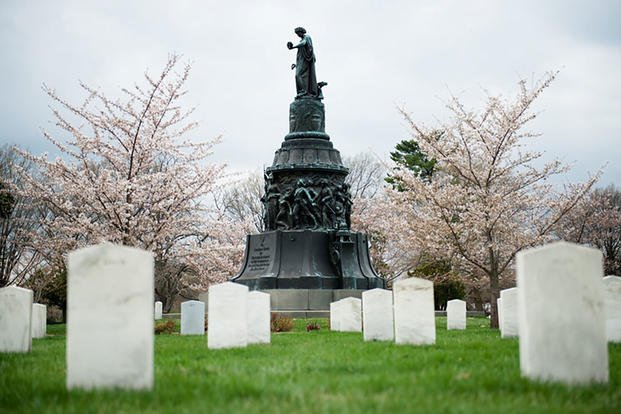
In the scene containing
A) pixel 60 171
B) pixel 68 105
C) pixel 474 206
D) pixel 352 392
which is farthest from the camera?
pixel 68 105

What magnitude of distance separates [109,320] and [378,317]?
7079mm

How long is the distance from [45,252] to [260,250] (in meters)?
7.97

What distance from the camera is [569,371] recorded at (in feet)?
21.5

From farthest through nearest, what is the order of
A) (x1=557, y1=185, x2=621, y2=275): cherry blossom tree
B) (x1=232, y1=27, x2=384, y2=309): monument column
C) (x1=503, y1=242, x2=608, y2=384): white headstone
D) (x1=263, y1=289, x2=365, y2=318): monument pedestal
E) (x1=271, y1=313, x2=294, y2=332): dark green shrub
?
(x1=557, y1=185, x2=621, y2=275): cherry blossom tree, (x1=232, y1=27, x2=384, y2=309): monument column, (x1=263, y1=289, x2=365, y2=318): monument pedestal, (x1=271, y1=313, x2=294, y2=332): dark green shrub, (x1=503, y1=242, x2=608, y2=384): white headstone

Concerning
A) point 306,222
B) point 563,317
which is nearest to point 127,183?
point 306,222

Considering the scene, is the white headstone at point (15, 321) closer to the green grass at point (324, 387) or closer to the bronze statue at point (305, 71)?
the green grass at point (324, 387)

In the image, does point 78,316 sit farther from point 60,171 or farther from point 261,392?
point 60,171

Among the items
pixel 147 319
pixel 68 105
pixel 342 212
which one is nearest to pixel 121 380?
pixel 147 319

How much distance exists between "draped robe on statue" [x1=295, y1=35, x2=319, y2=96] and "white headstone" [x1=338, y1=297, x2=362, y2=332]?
362 inches

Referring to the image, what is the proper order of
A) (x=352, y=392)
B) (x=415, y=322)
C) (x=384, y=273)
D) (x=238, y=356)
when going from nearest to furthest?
(x=352, y=392)
(x=238, y=356)
(x=415, y=322)
(x=384, y=273)

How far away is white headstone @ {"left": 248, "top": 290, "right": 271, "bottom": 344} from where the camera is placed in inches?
498

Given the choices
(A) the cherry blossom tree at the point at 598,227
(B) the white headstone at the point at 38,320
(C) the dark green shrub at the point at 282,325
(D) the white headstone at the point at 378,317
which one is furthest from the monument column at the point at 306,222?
(A) the cherry blossom tree at the point at 598,227

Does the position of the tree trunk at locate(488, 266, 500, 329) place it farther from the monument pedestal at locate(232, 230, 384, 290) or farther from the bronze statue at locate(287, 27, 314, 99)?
the bronze statue at locate(287, 27, 314, 99)

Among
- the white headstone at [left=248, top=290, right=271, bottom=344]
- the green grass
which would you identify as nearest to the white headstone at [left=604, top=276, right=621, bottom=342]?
the green grass
